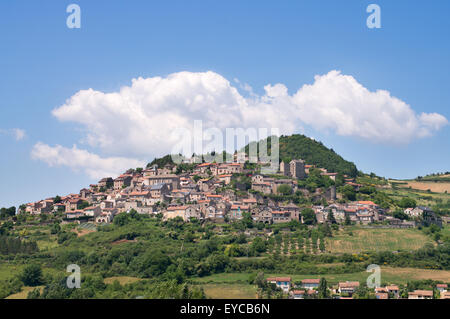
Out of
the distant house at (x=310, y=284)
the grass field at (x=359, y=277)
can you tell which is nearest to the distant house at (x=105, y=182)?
the grass field at (x=359, y=277)

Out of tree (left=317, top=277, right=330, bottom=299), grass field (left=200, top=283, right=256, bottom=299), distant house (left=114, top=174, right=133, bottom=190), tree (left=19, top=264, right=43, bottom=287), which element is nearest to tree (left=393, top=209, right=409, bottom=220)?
tree (left=317, top=277, right=330, bottom=299)

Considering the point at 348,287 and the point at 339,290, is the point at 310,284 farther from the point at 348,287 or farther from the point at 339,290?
the point at 348,287

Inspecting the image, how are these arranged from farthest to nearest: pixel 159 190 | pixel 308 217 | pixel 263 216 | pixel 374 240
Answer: pixel 159 190 → pixel 263 216 → pixel 308 217 → pixel 374 240

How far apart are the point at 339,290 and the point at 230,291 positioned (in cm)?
786

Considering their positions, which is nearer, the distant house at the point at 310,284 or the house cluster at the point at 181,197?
the distant house at the point at 310,284

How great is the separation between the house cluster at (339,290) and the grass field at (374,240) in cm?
975

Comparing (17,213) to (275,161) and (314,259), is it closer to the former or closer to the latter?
(275,161)

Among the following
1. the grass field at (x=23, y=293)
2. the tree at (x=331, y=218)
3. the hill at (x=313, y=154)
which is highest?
the hill at (x=313, y=154)

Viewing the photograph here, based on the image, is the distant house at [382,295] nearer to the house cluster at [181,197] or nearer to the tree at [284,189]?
the house cluster at [181,197]

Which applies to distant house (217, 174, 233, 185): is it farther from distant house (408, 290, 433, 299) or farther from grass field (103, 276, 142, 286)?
distant house (408, 290, 433, 299)

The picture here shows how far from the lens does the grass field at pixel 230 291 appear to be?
35.8 m

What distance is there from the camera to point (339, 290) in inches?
1476

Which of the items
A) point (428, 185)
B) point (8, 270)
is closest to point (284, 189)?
point (8, 270)

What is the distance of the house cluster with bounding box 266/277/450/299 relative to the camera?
1419 inches
